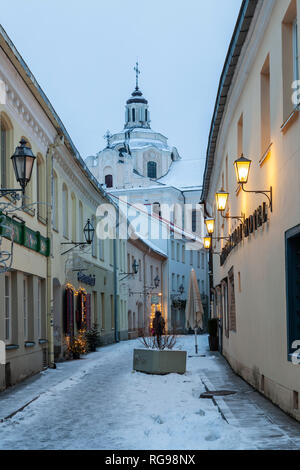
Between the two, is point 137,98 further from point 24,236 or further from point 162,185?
point 24,236

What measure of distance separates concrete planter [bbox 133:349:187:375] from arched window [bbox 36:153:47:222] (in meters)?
4.39

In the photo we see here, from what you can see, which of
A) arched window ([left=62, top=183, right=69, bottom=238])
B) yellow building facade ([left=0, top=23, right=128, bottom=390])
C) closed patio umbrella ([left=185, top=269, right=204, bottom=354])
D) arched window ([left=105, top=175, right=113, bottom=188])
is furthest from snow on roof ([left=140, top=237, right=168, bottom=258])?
arched window ([left=62, top=183, right=69, bottom=238])

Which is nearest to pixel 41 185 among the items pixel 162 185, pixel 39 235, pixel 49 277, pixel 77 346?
pixel 39 235

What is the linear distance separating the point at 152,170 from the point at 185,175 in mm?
4065

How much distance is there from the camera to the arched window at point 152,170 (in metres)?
79.3

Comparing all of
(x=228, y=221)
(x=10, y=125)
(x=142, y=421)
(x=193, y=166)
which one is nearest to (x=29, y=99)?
(x=10, y=125)

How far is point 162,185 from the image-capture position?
74.4 m

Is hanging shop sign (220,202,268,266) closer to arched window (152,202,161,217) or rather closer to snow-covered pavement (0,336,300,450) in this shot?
snow-covered pavement (0,336,300,450)

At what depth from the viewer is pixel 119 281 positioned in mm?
36188

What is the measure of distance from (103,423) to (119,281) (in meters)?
26.6

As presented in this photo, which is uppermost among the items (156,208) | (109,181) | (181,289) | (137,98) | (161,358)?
(137,98)

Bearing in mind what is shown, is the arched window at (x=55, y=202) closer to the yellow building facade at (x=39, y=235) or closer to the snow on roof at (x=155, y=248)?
the yellow building facade at (x=39, y=235)

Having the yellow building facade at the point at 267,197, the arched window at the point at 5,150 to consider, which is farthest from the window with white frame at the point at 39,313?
the yellow building facade at the point at 267,197
